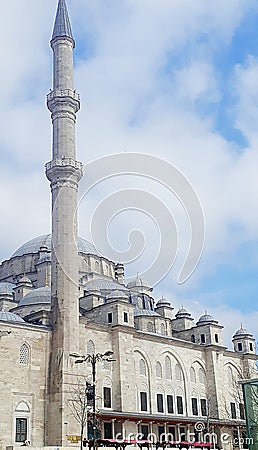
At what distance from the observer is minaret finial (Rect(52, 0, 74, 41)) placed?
33.8 m

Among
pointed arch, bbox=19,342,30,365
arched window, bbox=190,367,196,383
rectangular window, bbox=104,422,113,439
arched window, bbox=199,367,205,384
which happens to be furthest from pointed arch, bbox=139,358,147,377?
pointed arch, bbox=19,342,30,365

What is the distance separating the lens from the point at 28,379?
92.0 ft

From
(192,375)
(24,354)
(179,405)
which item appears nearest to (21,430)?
(24,354)

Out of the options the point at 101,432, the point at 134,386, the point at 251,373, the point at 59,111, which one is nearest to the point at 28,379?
the point at 101,432

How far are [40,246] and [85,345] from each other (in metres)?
12.5

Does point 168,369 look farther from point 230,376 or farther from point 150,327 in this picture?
point 230,376

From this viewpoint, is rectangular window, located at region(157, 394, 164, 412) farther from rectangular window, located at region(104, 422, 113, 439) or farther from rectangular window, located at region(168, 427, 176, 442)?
rectangular window, located at region(104, 422, 113, 439)

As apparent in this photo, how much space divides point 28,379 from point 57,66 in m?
17.1

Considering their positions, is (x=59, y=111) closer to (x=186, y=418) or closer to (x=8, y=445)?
(x=8, y=445)

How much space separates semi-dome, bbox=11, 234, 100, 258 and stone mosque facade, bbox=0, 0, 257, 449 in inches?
4.6

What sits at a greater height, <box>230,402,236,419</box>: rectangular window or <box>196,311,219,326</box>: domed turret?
<box>196,311,219,326</box>: domed turret

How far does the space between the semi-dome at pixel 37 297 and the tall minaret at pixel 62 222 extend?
4.69 meters

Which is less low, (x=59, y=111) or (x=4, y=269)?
(x=59, y=111)

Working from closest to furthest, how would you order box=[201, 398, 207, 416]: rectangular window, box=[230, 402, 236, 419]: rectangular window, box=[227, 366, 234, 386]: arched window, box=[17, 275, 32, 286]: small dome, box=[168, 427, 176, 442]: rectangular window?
1. box=[168, 427, 176, 442]: rectangular window
2. box=[201, 398, 207, 416]: rectangular window
3. box=[17, 275, 32, 286]: small dome
4. box=[230, 402, 236, 419]: rectangular window
5. box=[227, 366, 234, 386]: arched window
